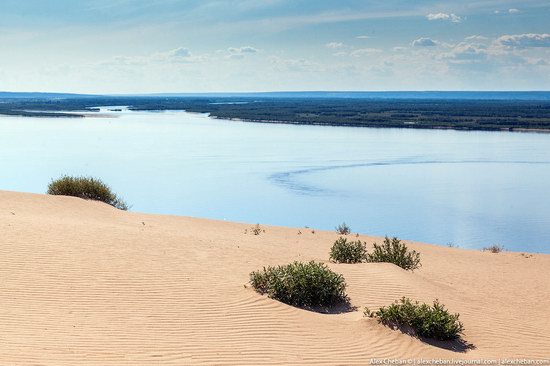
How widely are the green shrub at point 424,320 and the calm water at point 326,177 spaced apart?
14.3 m

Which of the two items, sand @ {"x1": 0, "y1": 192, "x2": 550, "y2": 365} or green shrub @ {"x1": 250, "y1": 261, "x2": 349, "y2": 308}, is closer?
sand @ {"x1": 0, "y1": 192, "x2": 550, "y2": 365}

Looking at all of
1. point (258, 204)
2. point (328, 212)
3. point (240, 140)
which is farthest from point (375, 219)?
point (240, 140)

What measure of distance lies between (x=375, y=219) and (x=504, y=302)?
1612 centimetres

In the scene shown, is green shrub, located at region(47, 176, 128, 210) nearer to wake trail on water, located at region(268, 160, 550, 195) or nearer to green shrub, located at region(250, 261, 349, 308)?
wake trail on water, located at region(268, 160, 550, 195)

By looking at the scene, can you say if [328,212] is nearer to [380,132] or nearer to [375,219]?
[375,219]

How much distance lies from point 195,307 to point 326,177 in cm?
3116

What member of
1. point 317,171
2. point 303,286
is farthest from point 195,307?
point 317,171

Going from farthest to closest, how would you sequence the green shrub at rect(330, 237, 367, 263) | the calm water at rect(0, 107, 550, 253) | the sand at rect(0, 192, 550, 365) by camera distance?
1. the calm water at rect(0, 107, 550, 253)
2. the green shrub at rect(330, 237, 367, 263)
3. the sand at rect(0, 192, 550, 365)

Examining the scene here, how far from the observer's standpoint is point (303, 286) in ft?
33.6

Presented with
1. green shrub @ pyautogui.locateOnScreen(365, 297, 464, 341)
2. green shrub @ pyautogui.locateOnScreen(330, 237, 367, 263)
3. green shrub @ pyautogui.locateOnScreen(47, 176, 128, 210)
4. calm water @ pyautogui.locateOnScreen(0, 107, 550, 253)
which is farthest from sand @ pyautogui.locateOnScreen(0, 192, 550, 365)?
calm water @ pyautogui.locateOnScreen(0, 107, 550, 253)

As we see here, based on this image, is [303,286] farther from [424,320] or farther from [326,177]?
[326,177]

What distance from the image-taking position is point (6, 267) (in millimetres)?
10727

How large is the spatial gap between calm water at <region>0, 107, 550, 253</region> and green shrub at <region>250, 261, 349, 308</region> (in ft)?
44.6

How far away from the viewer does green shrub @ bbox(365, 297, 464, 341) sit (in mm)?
9125
